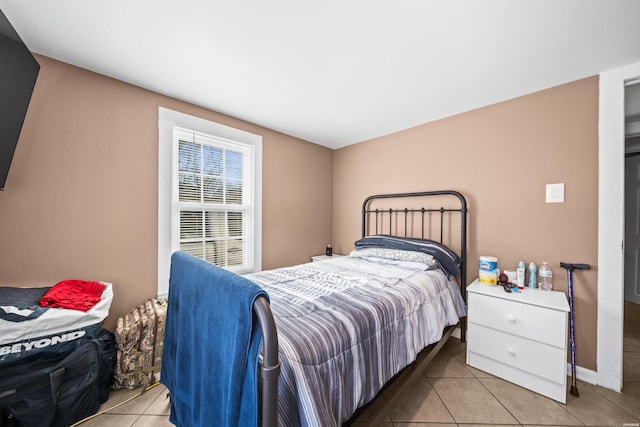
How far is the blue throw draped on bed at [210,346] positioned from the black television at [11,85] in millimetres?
1150

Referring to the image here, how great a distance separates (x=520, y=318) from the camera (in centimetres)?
174

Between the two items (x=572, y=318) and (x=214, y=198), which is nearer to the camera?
(x=572, y=318)

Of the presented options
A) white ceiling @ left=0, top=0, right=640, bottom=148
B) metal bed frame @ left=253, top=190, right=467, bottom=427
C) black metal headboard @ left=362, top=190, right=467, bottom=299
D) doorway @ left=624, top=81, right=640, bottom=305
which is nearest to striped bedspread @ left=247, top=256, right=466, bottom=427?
metal bed frame @ left=253, top=190, right=467, bottom=427

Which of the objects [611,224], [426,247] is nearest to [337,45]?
[426,247]

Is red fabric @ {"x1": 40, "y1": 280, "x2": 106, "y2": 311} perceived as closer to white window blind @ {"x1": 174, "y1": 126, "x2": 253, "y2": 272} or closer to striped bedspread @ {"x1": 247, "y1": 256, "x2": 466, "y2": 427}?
white window blind @ {"x1": 174, "y1": 126, "x2": 253, "y2": 272}

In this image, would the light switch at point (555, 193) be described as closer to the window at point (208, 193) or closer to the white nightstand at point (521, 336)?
the white nightstand at point (521, 336)

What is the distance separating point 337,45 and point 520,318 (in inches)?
90.8

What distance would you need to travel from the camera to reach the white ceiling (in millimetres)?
1262

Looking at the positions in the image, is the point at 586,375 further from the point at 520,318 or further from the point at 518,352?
the point at 520,318

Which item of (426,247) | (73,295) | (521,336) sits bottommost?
(521,336)

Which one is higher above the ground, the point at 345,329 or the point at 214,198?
the point at 214,198

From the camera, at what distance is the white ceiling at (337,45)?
126 centimetres

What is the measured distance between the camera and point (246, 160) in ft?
9.20

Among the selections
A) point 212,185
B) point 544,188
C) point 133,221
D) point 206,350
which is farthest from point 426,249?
point 133,221
